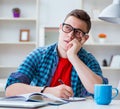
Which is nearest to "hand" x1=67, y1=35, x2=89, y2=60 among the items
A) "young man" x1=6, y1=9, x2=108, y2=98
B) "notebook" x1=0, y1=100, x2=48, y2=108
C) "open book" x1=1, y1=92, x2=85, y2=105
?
"young man" x1=6, y1=9, x2=108, y2=98

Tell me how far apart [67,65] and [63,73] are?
0.07 metres

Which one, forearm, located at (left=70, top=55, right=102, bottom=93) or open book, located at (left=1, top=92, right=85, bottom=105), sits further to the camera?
forearm, located at (left=70, top=55, right=102, bottom=93)

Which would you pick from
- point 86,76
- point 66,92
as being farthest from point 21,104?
point 86,76

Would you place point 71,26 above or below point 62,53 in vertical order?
above

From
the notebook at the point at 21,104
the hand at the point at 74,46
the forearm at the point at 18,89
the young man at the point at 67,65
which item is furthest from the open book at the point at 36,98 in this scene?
the hand at the point at 74,46

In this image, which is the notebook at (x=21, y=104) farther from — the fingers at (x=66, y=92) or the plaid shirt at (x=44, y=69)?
the plaid shirt at (x=44, y=69)

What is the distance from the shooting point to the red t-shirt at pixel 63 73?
2092mm

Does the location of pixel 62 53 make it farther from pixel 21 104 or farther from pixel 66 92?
pixel 21 104

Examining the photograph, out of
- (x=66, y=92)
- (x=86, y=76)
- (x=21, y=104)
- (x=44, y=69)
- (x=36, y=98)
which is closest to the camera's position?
(x=21, y=104)

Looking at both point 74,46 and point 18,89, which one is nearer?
point 18,89

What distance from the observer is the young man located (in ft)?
6.65

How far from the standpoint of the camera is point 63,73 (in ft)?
6.95

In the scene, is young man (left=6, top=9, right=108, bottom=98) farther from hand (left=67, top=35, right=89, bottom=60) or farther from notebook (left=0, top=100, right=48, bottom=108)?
notebook (left=0, top=100, right=48, bottom=108)

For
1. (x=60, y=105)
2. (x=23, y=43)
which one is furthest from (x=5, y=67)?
(x=60, y=105)
